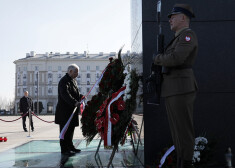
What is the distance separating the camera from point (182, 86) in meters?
3.02

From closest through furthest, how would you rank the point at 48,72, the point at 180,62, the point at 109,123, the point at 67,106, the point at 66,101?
the point at 180,62 → the point at 109,123 → the point at 66,101 → the point at 67,106 → the point at 48,72

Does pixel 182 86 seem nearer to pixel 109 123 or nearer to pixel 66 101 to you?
pixel 109 123

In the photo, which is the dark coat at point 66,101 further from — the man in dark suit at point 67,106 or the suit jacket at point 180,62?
the suit jacket at point 180,62

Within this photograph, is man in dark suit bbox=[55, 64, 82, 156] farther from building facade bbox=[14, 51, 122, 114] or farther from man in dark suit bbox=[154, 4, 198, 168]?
building facade bbox=[14, 51, 122, 114]

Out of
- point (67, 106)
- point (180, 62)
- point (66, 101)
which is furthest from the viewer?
point (67, 106)

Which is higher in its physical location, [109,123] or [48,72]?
[48,72]

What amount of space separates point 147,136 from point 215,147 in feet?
3.14

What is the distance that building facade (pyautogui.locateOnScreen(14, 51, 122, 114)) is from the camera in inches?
3167

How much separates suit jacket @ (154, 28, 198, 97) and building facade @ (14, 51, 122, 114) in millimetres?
77087

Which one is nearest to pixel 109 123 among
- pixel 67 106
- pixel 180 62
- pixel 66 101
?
pixel 180 62

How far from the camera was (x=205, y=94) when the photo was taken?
171 inches

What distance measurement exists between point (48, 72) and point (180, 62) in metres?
81.0

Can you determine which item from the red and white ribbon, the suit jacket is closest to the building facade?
the red and white ribbon

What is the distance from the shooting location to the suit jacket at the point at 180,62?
295 centimetres
